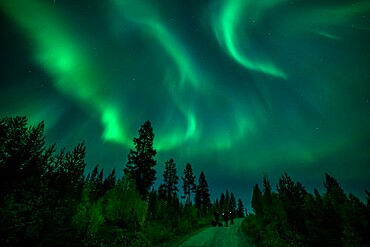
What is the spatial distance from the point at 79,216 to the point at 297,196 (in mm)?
23117

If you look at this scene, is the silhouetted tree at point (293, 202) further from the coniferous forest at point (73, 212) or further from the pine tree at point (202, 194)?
the pine tree at point (202, 194)

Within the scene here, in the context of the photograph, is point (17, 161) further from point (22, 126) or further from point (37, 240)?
point (37, 240)

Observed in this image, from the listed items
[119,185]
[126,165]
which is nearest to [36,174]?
[119,185]

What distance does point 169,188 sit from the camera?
55.9m

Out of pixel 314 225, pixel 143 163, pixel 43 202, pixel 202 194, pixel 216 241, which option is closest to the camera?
pixel 43 202

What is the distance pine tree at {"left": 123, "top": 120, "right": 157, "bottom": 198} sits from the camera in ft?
102

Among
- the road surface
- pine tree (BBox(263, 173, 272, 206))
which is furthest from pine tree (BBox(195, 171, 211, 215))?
the road surface

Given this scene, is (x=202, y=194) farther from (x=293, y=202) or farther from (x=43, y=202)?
(x=43, y=202)

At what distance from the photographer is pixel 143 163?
1259 inches

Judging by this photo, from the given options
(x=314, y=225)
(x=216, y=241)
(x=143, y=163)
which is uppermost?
(x=143, y=163)

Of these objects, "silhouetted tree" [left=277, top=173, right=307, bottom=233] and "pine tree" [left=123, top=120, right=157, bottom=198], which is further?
"pine tree" [left=123, top=120, right=157, bottom=198]

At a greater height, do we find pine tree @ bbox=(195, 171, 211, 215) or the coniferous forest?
pine tree @ bbox=(195, 171, 211, 215)

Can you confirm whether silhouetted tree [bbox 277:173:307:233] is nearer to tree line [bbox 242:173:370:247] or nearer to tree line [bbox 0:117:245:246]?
tree line [bbox 242:173:370:247]

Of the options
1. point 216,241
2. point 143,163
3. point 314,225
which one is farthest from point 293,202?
point 143,163
